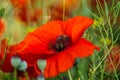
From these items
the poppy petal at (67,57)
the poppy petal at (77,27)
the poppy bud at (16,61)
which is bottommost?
the poppy petal at (67,57)

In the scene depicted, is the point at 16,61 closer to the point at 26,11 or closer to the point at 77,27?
the point at 77,27

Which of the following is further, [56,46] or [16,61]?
[56,46]

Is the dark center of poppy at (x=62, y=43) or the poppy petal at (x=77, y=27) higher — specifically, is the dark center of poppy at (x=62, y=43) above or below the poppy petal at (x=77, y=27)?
below

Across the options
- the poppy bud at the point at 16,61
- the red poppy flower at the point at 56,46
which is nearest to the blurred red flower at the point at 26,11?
the red poppy flower at the point at 56,46

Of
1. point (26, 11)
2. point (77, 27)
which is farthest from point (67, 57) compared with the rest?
point (26, 11)

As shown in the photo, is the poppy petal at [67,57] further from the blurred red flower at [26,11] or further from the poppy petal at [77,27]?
the blurred red flower at [26,11]

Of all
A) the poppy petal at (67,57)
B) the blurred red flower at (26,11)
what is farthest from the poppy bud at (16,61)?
the blurred red flower at (26,11)

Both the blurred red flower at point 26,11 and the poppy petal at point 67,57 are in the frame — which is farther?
the blurred red flower at point 26,11

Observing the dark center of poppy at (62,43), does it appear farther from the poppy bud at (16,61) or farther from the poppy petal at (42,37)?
the poppy bud at (16,61)
